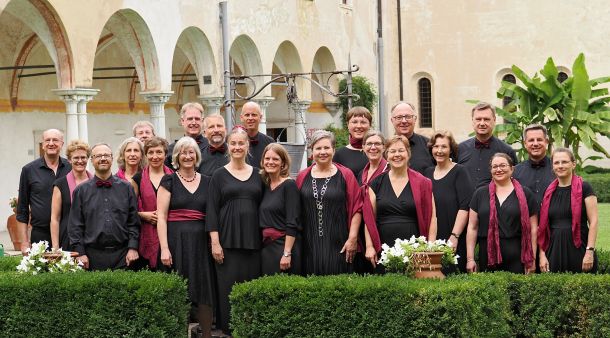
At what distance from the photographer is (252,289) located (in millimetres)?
8258

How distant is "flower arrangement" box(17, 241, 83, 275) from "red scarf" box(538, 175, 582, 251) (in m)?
4.03

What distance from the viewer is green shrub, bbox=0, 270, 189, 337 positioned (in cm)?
836

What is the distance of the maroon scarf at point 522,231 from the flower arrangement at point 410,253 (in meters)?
0.68

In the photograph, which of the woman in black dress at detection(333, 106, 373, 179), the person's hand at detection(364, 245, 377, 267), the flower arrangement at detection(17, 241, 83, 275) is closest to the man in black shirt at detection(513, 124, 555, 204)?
the woman in black dress at detection(333, 106, 373, 179)

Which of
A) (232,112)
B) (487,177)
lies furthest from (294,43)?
(487,177)

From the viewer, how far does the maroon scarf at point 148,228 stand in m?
9.25

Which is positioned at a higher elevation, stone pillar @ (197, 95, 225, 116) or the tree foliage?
the tree foliage

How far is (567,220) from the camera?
9.00 meters

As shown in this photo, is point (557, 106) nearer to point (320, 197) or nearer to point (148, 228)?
point (320, 197)

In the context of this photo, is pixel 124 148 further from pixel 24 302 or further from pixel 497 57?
pixel 497 57

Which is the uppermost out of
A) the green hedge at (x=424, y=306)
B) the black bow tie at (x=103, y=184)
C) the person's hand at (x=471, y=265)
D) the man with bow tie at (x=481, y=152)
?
the man with bow tie at (x=481, y=152)

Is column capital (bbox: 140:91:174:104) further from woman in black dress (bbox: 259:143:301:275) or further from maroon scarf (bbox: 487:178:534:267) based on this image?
maroon scarf (bbox: 487:178:534:267)

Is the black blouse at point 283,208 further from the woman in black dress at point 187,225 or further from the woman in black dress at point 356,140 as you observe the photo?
the woman in black dress at point 356,140

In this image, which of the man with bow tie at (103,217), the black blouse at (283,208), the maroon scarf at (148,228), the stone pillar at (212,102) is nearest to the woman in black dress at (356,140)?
the black blouse at (283,208)
